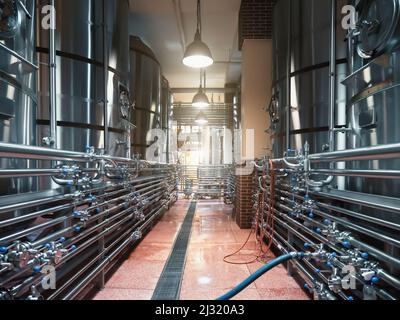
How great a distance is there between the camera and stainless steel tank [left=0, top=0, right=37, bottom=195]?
4.86 feet

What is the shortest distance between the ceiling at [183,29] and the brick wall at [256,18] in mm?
259

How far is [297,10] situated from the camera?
2.77 metres

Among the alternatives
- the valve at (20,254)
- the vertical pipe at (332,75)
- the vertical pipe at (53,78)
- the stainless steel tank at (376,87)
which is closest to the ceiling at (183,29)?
the vertical pipe at (332,75)

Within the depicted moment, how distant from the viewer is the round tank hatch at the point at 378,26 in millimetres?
1430

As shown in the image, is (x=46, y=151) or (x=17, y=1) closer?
(x=46, y=151)

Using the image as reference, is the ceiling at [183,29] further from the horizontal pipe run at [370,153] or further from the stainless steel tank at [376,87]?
the horizontal pipe run at [370,153]

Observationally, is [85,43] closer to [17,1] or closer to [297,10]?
[17,1]

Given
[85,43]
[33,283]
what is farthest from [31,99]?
[33,283]

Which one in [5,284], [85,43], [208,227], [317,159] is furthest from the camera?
[208,227]

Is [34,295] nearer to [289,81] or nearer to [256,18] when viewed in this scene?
[289,81]

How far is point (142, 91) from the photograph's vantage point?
4.84 metres

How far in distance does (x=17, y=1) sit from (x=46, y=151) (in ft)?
3.28

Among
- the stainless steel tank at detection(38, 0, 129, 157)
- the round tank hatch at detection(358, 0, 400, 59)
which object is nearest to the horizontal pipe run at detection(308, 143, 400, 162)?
the round tank hatch at detection(358, 0, 400, 59)

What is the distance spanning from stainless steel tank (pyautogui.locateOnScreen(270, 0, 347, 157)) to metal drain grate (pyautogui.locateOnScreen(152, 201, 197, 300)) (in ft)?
5.29
